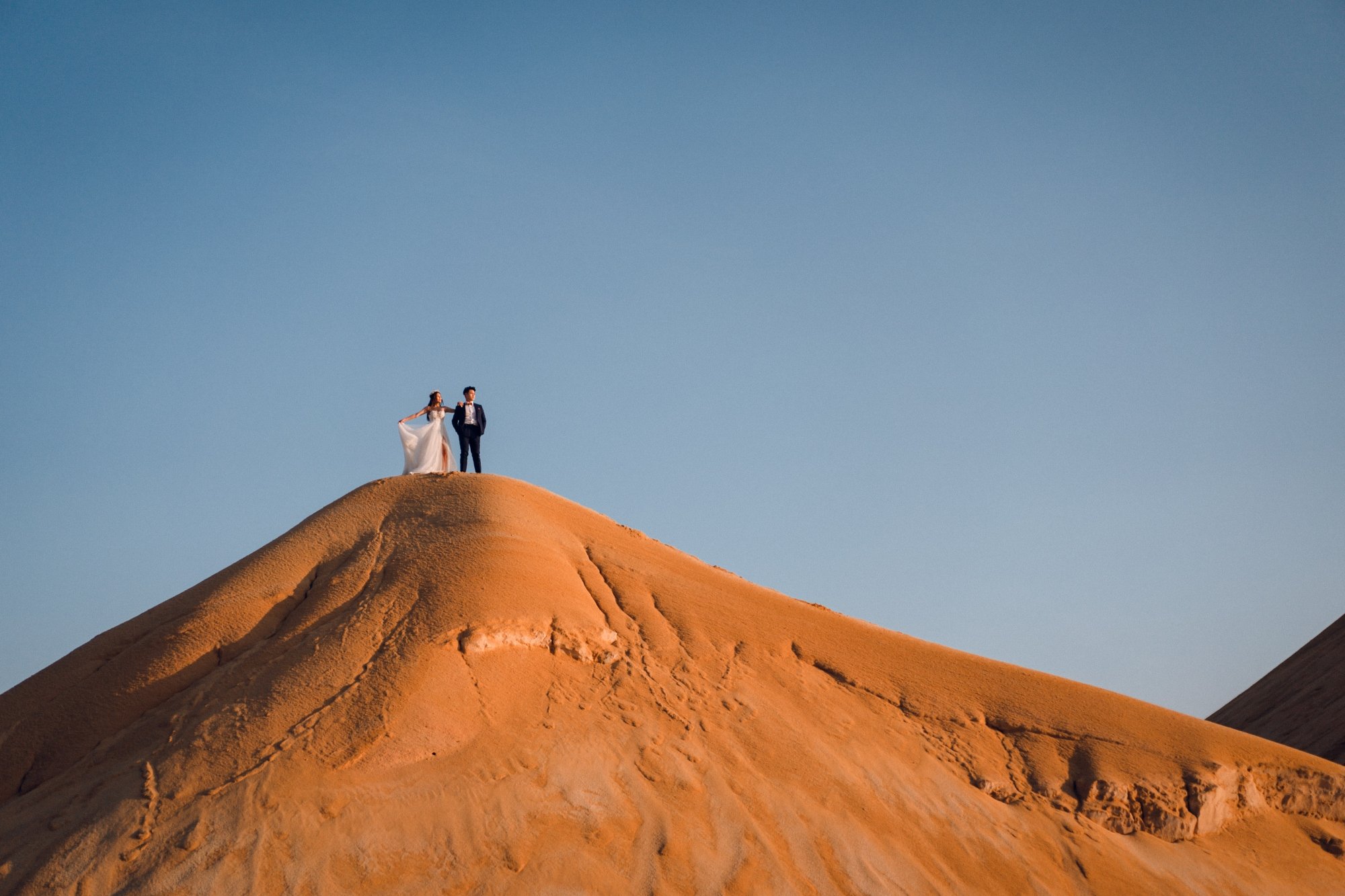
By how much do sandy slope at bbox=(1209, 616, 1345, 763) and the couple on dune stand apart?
16.8 m

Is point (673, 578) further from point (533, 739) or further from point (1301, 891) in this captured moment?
point (1301, 891)

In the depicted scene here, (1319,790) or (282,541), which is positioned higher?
(282,541)

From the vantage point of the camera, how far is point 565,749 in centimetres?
1020

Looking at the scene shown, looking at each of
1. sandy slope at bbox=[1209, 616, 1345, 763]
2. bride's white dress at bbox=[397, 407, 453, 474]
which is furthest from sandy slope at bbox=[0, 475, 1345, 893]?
sandy slope at bbox=[1209, 616, 1345, 763]

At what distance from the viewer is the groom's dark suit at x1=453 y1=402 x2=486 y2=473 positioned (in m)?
15.4

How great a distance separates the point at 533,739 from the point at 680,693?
1808 mm

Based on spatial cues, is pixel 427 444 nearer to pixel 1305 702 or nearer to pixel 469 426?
pixel 469 426

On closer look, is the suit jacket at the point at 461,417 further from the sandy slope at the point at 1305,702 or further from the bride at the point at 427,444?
the sandy slope at the point at 1305,702

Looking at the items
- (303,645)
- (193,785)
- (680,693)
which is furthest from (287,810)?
(680,693)

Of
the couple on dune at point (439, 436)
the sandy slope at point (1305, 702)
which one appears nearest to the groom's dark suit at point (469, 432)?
the couple on dune at point (439, 436)

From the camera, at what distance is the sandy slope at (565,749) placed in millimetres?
9234

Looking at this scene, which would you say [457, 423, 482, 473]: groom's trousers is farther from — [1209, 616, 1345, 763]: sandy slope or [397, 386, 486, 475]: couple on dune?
[1209, 616, 1345, 763]: sandy slope

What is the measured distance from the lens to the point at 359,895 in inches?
341

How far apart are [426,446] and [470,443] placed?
666 millimetres
